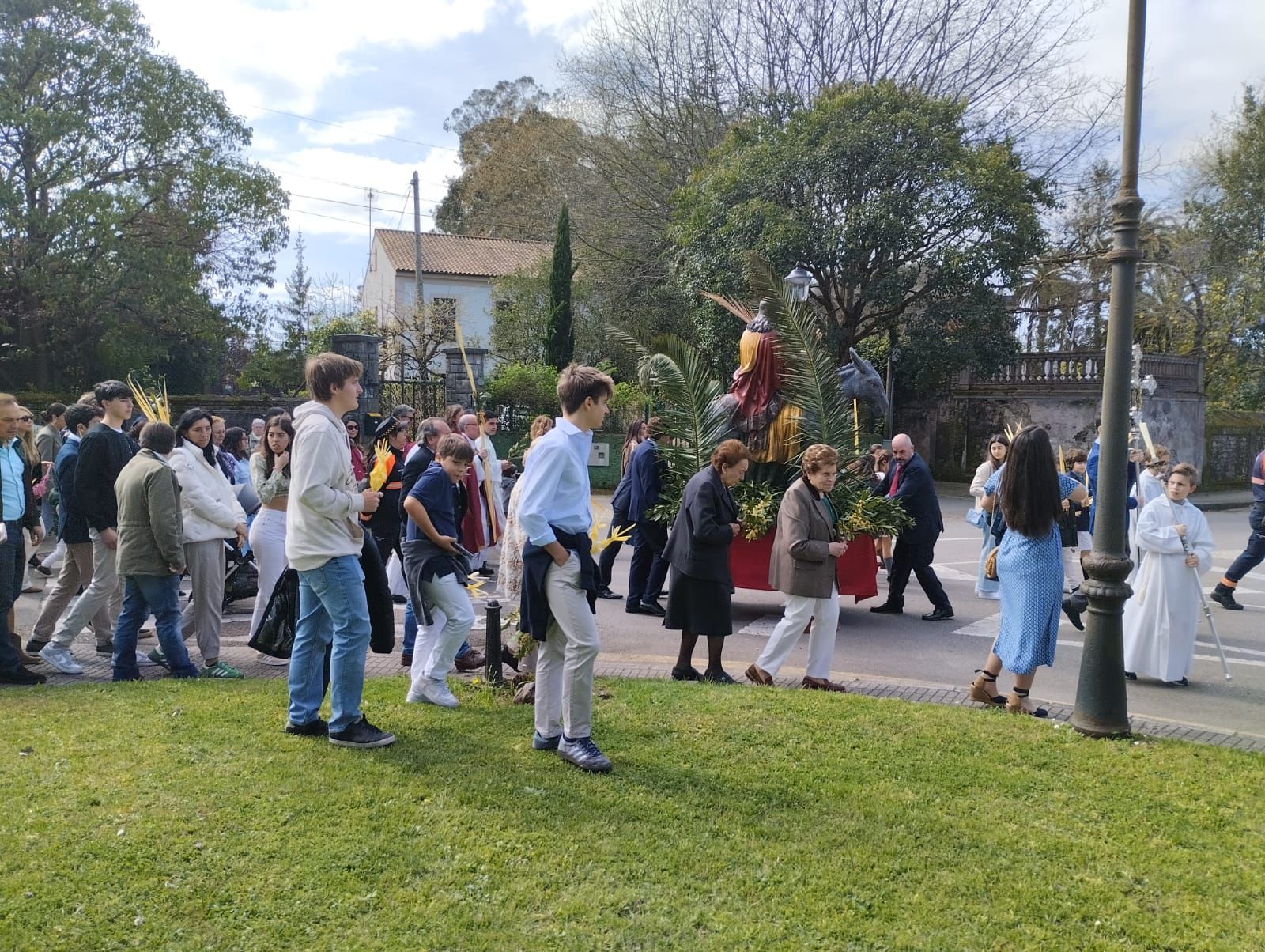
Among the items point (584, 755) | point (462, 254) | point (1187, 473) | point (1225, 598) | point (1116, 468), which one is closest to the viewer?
point (584, 755)

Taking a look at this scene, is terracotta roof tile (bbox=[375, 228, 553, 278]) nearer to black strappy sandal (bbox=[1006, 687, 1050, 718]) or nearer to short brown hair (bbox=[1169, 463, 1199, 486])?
short brown hair (bbox=[1169, 463, 1199, 486])

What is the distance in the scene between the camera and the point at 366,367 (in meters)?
18.4

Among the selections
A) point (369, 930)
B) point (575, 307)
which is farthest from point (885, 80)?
point (369, 930)

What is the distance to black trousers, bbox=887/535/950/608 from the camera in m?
9.38

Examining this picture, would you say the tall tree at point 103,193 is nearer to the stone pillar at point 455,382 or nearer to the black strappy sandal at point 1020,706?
the stone pillar at point 455,382

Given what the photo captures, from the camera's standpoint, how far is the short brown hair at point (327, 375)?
185 inches

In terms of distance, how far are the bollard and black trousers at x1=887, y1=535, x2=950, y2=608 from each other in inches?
190

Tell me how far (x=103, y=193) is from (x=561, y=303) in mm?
11723

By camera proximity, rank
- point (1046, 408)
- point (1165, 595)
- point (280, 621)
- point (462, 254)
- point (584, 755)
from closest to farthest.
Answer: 1. point (584, 755)
2. point (280, 621)
3. point (1165, 595)
4. point (1046, 408)
5. point (462, 254)

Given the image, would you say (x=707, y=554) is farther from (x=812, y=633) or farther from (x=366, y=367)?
(x=366, y=367)

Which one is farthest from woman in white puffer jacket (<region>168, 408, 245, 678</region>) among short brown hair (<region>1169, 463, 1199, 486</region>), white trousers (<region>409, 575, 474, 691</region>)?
short brown hair (<region>1169, 463, 1199, 486</region>)

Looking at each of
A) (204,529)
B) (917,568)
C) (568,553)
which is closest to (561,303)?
(917,568)

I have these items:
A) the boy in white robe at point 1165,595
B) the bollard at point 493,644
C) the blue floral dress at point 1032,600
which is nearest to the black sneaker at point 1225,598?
the boy in white robe at point 1165,595

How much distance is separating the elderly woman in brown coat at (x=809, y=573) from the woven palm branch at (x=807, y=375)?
2.54 meters
